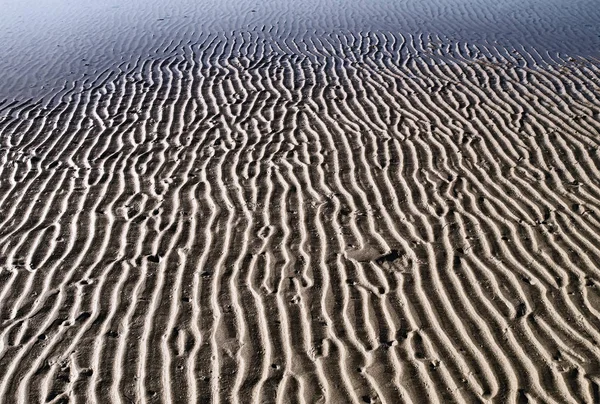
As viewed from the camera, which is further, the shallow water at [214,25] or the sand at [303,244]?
the shallow water at [214,25]

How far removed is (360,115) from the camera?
29.7ft

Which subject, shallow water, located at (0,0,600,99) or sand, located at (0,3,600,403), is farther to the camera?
shallow water, located at (0,0,600,99)

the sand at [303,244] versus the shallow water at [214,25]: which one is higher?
the shallow water at [214,25]

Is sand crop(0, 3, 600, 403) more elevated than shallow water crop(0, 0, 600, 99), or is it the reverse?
shallow water crop(0, 0, 600, 99)

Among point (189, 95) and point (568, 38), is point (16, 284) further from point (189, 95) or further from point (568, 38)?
point (568, 38)

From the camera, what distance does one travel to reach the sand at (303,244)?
14.3 ft

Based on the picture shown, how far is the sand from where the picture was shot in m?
4.36

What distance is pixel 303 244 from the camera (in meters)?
5.86

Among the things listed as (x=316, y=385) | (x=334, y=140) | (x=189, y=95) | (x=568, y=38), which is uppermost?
(x=568, y=38)

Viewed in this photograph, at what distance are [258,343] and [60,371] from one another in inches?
59.3

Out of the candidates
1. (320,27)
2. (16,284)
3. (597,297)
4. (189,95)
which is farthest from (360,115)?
(320,27)

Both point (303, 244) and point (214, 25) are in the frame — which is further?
point (214, 25)

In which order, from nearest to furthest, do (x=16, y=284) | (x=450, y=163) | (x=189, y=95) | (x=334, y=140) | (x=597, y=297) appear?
(x=597, y=297)
(x=16, y=284)
(x=450, y=163)
(x=334, y=140)
(x=189, y=95)

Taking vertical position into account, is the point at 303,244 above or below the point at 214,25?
Result: below
